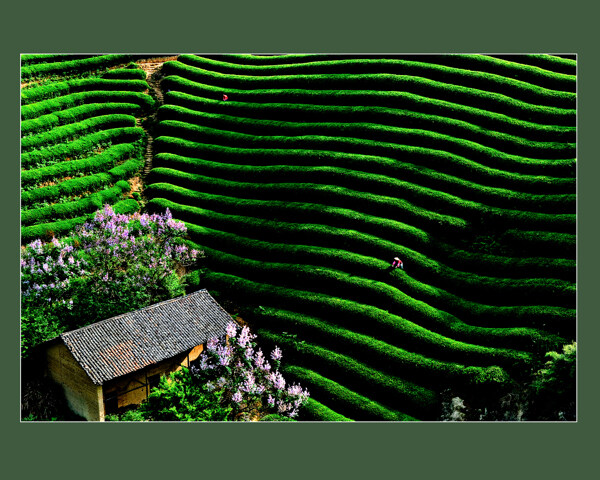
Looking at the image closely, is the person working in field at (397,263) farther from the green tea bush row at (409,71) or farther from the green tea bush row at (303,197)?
the green tea bush row at (409,71)

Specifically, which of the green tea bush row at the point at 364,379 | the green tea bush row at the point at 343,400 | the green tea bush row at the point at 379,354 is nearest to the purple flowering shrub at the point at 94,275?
the green tea bush row at the point at 379,354

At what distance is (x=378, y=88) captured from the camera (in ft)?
113

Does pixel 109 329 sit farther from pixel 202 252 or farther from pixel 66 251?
pixel 202 252

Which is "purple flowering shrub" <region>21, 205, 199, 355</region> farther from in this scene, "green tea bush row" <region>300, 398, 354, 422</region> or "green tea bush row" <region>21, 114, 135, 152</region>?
"green tea bush row" <region>300, 398, 354, 422</region>

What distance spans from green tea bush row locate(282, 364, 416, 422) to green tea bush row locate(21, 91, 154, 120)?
21064mm

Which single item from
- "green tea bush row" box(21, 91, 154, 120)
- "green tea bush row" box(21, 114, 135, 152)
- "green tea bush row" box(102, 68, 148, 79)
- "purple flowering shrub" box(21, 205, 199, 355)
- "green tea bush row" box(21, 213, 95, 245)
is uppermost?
"green tea bush row" box(102, 68, 148, 79)

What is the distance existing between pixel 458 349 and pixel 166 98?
25163 millimetres

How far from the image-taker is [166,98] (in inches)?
1512

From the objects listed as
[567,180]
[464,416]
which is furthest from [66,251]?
[567,180]

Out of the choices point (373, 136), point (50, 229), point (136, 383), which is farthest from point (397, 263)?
point (50, 229)

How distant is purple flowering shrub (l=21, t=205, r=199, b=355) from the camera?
81.2ft

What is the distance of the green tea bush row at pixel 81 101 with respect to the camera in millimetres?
33406

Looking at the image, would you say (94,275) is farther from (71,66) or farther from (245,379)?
(71,66)

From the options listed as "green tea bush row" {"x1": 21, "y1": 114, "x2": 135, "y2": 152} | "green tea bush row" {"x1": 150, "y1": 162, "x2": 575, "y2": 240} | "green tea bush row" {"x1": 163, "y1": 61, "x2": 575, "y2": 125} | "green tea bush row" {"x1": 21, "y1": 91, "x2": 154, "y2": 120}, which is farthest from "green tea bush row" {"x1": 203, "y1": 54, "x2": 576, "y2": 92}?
"green tea bush row" {"x1": 21, "y1": 114, "x2": 135, "y2": 152}
